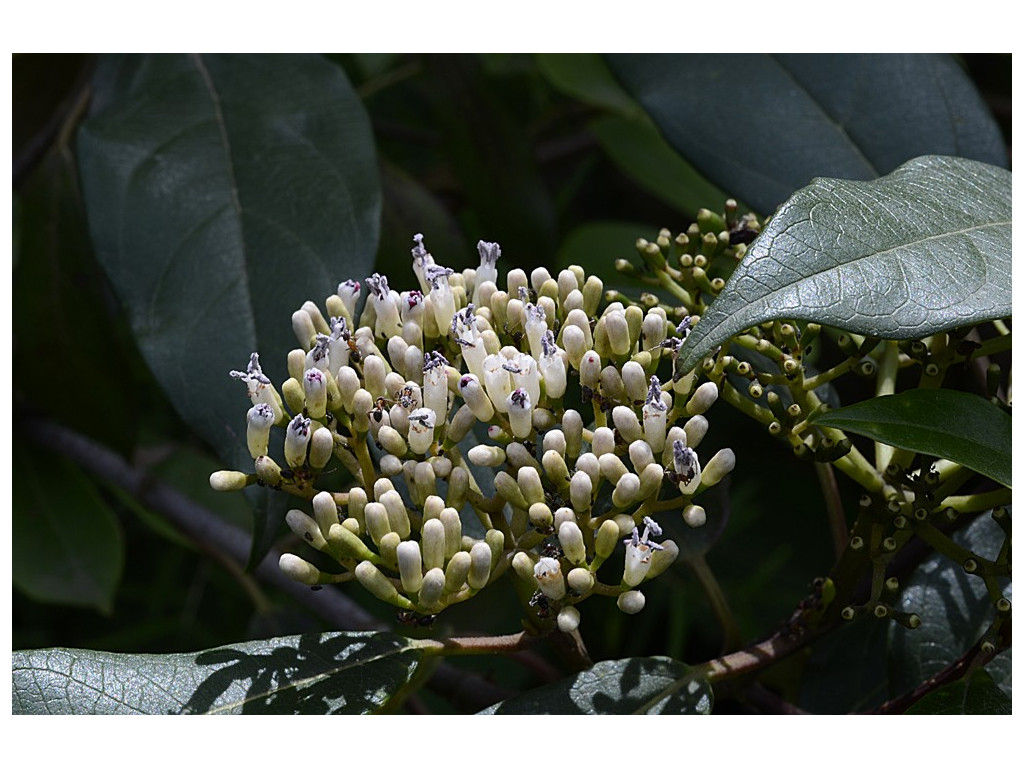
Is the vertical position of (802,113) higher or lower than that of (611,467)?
higher

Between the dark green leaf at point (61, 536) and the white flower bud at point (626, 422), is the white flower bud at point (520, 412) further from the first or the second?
the dark green leaf at point (61, 536)

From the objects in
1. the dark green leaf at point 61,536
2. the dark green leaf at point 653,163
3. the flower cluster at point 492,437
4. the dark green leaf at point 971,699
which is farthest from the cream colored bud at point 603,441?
the dark green leaf at point 61,536

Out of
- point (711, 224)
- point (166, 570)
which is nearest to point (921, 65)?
point (711, 224)

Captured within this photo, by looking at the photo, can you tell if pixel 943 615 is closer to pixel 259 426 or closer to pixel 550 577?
pixel 550 577

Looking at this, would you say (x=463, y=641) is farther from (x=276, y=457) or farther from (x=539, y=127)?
(x=539, y=127)

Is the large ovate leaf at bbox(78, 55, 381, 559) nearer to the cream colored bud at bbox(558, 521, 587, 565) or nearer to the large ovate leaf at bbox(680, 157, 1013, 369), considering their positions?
the cream colored bud at bbox(558, 521, 587, 565)

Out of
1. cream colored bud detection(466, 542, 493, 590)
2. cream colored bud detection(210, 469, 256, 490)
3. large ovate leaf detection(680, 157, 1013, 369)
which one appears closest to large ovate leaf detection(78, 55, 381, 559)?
cream colored bud detection(210, 469, 256, 490)

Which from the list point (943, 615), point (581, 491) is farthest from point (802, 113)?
point (581, 491)
